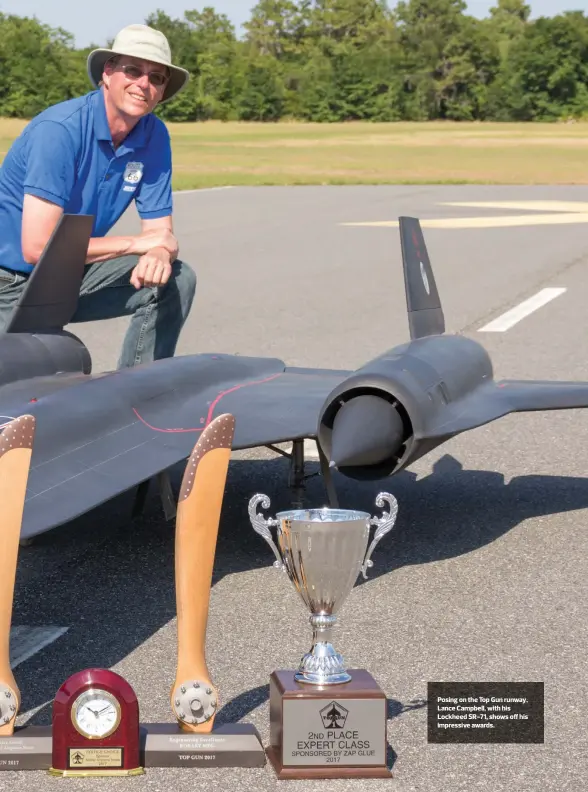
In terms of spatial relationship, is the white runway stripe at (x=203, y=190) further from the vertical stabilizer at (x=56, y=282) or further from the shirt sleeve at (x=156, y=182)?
the vertical stabilizer at (x=56, y=282)

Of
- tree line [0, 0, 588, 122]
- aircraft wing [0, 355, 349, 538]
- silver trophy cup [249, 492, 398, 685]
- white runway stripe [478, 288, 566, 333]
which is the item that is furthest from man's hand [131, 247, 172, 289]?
tree line [0, 0, 588, 122]

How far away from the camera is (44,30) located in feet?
429

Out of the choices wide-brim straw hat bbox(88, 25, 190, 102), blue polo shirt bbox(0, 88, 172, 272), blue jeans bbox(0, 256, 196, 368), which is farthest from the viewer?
blue jeans bbox(0, 256, 196, 368)

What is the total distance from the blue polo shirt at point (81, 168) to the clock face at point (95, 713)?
14.1 feet

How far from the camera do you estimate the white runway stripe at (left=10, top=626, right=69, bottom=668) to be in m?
5.16

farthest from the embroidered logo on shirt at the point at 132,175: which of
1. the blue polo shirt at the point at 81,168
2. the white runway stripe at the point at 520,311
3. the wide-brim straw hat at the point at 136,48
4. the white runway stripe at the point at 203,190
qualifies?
the white runway stripe at the point at 203,190

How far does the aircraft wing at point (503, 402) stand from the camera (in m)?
6.43

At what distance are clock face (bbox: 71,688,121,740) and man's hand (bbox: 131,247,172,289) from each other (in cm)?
428

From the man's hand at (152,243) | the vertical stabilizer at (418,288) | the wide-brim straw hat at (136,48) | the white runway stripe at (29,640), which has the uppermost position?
the wide-brim straw hat at (136,48)

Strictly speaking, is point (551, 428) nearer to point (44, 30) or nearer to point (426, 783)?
point (426, 783)

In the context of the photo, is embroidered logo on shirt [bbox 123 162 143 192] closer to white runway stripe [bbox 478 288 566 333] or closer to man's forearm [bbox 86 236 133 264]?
man's forearm [bbox 86 236 133 264]

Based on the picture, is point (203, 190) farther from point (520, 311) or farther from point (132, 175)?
point (132, 175)

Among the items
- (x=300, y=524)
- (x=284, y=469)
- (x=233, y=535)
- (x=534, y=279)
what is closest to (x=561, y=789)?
(x=300, y=524)

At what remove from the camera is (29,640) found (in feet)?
17.5
